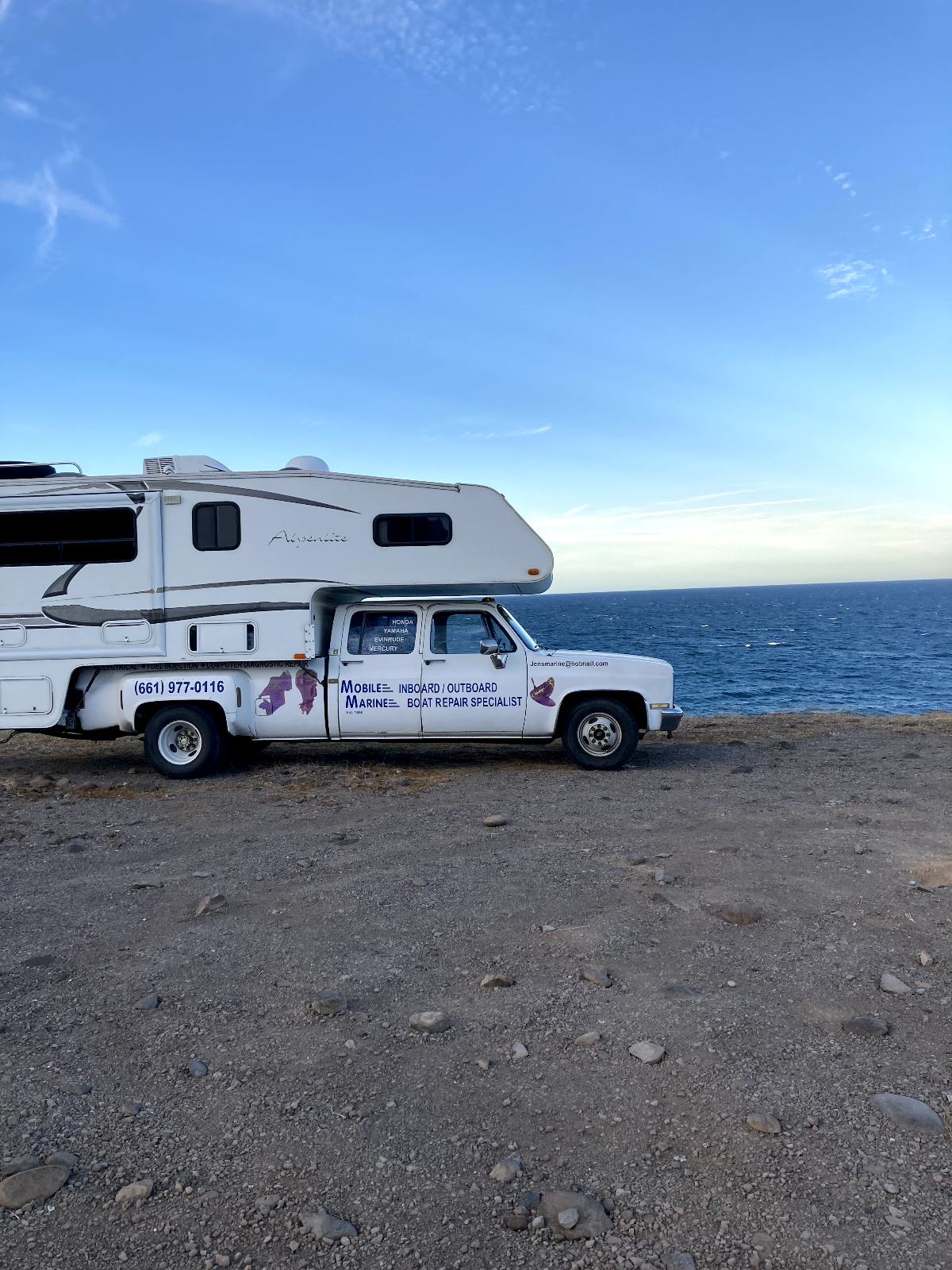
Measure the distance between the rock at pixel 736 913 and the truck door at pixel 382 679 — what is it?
5108 millimetres

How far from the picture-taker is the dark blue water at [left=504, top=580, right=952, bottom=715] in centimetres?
3219

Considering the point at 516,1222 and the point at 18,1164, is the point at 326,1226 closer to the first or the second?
the point at 516,1222

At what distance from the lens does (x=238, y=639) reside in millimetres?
9922

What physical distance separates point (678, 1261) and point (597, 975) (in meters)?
1.83

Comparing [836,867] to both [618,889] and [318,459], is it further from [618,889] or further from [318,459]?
[318,459]

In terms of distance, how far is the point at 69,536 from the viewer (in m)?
9.96

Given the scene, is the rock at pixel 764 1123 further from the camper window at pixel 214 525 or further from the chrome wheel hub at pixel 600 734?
the camper window at pixel 214 525

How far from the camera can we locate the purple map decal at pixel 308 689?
9977mm

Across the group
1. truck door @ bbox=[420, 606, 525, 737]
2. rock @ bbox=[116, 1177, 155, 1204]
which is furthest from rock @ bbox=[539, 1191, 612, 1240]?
truck door @ bbox=[420, 606, 525, 737]

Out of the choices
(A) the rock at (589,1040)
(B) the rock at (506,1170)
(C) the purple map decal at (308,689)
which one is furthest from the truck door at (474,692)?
(B) the rock at (506,1170)

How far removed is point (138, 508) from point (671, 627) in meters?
74.9

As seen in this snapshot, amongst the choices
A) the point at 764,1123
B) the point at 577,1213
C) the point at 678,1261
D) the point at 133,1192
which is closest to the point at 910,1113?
the point at 764,1123

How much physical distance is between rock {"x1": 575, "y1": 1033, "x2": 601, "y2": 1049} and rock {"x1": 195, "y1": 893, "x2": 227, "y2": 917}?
2619 millimetres

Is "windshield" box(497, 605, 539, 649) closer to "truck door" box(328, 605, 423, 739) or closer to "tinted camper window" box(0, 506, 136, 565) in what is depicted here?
"truck door" box(328, 605, 423, 739)
